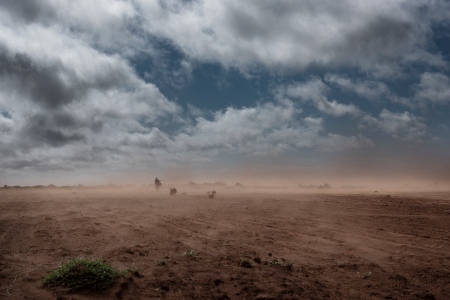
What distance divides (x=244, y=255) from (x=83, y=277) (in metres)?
4.95

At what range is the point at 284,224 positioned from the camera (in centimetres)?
1568

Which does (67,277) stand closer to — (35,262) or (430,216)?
(35,262)

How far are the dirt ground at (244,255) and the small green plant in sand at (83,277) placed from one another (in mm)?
212

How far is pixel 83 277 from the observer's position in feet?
21.5

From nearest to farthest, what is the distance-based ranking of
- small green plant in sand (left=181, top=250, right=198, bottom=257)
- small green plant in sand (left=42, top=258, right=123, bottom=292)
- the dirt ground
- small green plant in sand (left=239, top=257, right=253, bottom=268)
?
small green plant in sand (left=42, top=258, right=123, bottom=292) < the dirt ground < small green plant in sand (left=239, top=257, right=253, bottom=268) < small green plant in sand (left=181, top=250, right=198, bottom=257)

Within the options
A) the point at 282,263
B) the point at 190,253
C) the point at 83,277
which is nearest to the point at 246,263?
the point at 282,263

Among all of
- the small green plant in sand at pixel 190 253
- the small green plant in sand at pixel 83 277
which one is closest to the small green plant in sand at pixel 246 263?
the small green plant in sand at pixel 190 253

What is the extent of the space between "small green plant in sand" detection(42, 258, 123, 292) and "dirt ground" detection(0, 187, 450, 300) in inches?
8.4

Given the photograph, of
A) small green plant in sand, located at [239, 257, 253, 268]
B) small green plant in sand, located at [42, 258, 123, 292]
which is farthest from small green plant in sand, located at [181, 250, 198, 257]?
small green plant in sand, located at [42, 258, 123, 292]

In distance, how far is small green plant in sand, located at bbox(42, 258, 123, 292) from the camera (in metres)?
A: 6.35

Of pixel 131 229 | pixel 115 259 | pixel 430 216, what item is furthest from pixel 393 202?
pixel 115 259

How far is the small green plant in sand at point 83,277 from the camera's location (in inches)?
250

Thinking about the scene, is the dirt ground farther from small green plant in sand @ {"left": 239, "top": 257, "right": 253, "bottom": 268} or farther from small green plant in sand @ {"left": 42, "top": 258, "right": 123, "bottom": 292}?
small green plant in sand @ {"left": 42, "top": 258, "right": 123, "bottom": 292}

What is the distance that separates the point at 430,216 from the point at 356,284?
42.9ft
